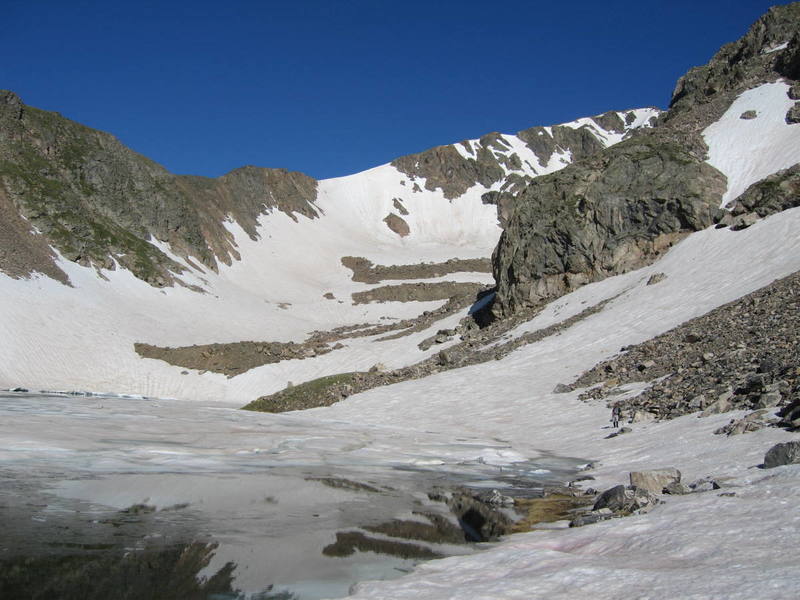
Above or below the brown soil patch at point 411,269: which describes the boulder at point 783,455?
below

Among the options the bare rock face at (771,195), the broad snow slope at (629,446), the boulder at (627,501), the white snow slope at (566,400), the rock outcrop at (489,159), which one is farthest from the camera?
the rock outcrop at (489,159)

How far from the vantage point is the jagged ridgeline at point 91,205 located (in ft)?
215

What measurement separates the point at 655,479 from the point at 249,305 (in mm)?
74364

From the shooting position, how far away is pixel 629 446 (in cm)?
1577

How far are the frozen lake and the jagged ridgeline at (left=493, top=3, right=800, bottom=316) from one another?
88.1 feet

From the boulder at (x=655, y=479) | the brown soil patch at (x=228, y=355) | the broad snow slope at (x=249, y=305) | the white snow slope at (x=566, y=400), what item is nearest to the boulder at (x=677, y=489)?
the boulder at (x=655, y=479)

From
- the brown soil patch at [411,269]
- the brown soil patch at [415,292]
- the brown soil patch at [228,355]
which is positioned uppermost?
the brown soil patch at [411,269]

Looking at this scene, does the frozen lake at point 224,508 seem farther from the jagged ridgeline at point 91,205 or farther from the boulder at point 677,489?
the jagged ridgeline at point 91,205

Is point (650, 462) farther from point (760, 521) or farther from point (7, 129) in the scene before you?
point (7, 129)

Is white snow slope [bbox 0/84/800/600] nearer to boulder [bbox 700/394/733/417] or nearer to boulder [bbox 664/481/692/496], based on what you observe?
boulder [bbox 700/394/733/417]

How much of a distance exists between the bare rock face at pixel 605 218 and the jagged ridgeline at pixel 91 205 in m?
47.3

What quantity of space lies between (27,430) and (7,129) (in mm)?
75366

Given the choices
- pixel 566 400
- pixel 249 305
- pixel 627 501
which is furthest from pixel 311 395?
pixel 249 305

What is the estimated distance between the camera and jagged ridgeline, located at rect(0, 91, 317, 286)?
65.6m
